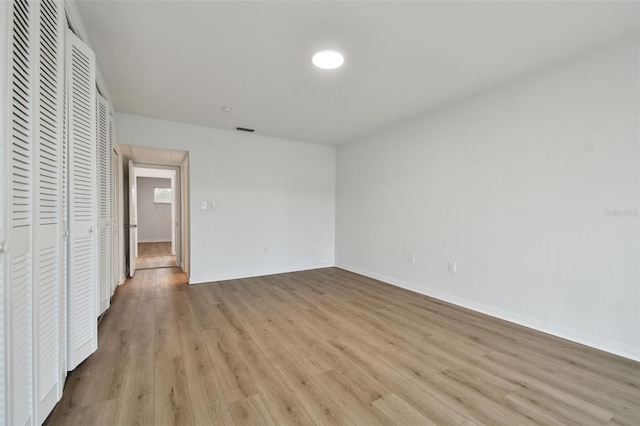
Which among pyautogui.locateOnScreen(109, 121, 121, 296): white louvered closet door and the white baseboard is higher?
pyautogui.locateOnScreen(109, 121, 121, 296): white louvered closet door

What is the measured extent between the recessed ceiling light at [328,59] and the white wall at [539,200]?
5.83ft

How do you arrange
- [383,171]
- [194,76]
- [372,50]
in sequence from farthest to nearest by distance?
[383,171] < [194,76] < [372,50]

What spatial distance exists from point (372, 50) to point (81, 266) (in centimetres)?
281

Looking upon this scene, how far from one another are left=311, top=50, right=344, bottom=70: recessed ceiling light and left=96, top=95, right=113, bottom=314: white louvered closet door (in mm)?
2239

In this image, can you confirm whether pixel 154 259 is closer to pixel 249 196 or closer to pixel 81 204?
pixel 249 196

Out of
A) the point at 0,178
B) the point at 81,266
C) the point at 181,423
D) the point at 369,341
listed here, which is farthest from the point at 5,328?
the point at 369,341

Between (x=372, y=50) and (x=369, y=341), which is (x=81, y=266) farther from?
(x=372, y=50)

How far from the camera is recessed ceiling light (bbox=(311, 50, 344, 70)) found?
2316mm

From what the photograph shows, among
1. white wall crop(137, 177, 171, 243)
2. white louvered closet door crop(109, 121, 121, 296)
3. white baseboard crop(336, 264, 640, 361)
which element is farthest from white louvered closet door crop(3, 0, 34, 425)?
white wall crop(137, 177, 171, 243)

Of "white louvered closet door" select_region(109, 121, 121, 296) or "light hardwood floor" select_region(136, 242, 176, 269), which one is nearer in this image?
"white louvered closet door" select_region(109, 121, 121, 296)

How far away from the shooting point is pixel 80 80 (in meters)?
1.95

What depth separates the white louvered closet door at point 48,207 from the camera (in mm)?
1315

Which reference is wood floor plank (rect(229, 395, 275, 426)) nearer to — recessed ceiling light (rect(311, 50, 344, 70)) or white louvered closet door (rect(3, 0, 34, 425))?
white louvered closet door (rect(3, 0, 34, 425))

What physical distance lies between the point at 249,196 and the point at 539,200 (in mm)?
3941
